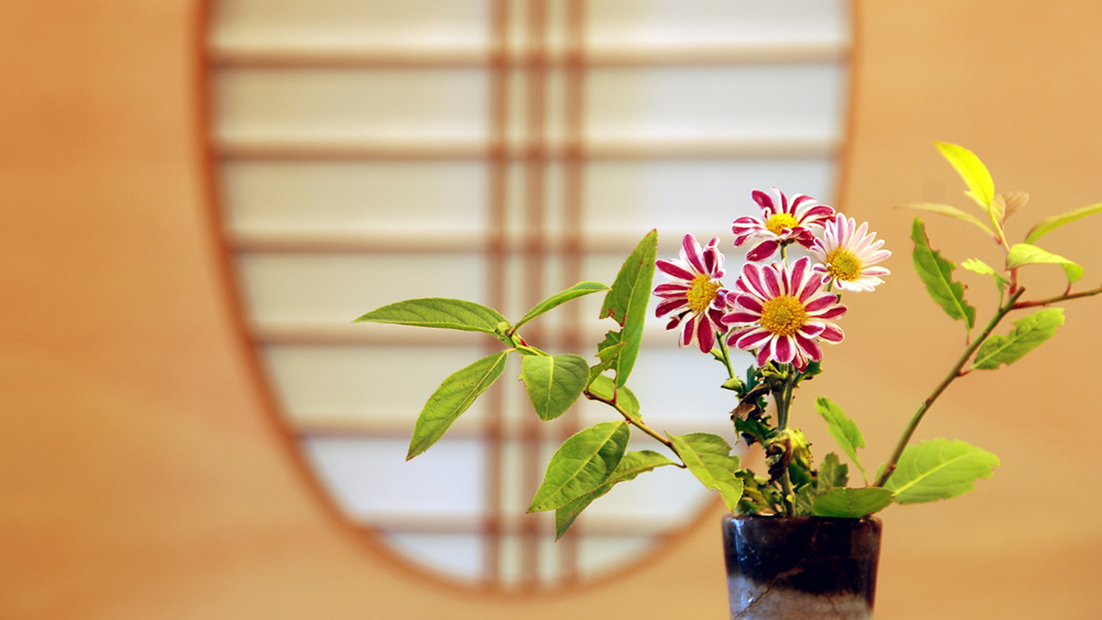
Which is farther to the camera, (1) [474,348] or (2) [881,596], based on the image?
(1) [474,348]

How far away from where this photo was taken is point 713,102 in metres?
1.83

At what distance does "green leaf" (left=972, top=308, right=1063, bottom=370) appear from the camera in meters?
0.55

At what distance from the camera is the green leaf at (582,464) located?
48 centimetres

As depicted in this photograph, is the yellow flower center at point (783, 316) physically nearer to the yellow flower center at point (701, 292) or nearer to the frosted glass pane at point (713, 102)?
the yellow flower center at point (701, 292)

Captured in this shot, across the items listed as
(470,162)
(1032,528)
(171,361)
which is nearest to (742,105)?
(470,162)

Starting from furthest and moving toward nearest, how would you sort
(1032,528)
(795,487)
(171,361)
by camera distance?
(171,361)
(1032,528)
(795,487)

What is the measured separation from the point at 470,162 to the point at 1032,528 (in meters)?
1.44

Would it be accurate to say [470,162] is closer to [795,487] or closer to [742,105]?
[742,105]

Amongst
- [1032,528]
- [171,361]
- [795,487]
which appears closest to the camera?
[795,487]

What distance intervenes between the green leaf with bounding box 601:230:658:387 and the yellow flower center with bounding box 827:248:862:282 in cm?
13

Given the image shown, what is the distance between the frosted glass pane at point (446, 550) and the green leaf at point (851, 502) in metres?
1.40

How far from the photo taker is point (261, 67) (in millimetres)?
1880

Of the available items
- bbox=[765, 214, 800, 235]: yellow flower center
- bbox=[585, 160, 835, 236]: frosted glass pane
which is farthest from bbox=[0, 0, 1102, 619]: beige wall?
bbox=[765, 214, 800, 235]: yellow flower center

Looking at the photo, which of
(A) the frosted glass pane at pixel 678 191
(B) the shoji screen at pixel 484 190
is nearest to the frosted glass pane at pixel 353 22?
(B) the shoji screen at pixel 484 190
